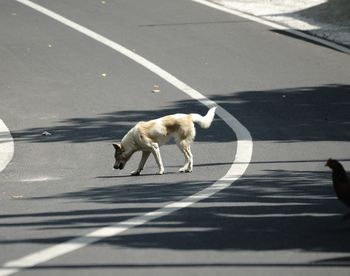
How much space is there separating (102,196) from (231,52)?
12921 millimetres

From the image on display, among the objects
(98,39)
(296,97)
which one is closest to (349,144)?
(296,97)

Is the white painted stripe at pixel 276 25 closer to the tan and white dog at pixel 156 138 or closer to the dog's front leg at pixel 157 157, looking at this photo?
the tan and white dog at pixel 156 138

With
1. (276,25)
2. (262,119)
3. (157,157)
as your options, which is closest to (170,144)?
(262,119)

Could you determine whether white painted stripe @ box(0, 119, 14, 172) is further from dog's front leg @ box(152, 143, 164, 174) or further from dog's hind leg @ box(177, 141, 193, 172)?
dog's hind leg @ box(177, 141, 193, 172)

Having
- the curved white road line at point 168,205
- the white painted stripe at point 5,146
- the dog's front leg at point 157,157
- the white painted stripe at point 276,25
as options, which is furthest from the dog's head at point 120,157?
the white painted stripe at point 276,25

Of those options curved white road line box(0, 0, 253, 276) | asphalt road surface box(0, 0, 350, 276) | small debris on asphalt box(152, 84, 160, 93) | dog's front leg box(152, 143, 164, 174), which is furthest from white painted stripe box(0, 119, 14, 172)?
small debris on asphalt box(152, 84, 160, 93)

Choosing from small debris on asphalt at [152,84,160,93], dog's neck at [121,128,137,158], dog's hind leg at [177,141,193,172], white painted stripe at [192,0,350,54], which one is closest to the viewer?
dog's hind leg at [177,141,193,172]

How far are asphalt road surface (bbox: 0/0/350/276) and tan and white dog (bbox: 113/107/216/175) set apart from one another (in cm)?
27

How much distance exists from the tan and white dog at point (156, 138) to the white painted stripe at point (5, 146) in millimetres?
1856

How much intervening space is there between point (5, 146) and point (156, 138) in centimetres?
346

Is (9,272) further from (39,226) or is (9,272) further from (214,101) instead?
(214,101)

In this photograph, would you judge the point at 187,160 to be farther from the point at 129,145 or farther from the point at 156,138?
the point at 129,145

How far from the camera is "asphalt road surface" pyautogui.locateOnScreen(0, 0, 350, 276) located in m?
9.95

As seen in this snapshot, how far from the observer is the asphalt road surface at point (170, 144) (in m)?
9.95
